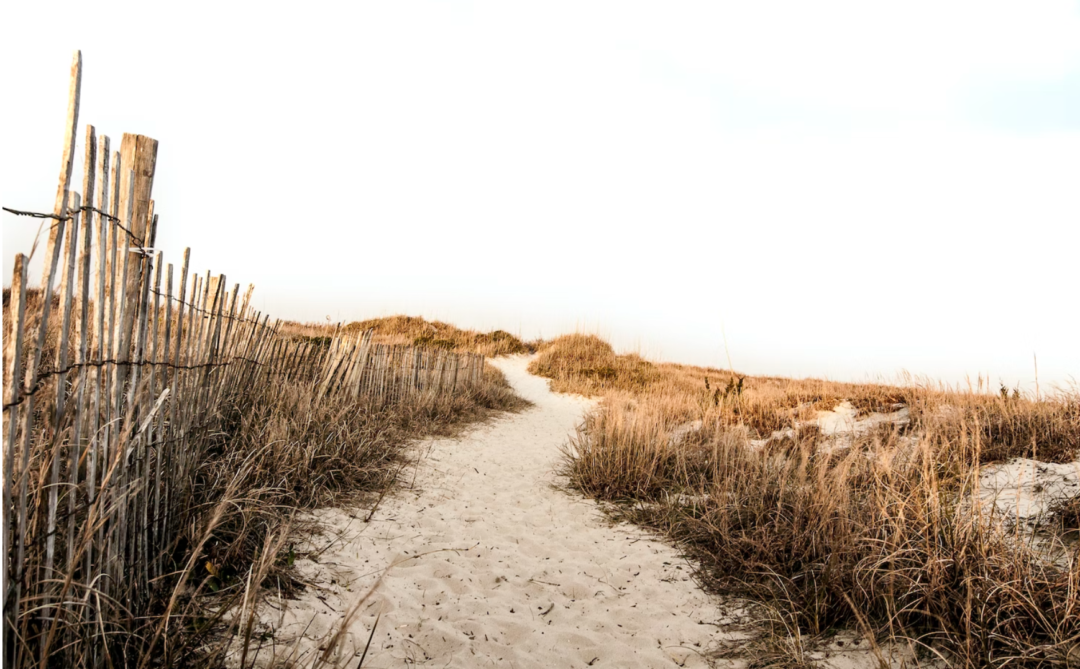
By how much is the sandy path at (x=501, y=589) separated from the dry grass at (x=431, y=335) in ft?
38.4

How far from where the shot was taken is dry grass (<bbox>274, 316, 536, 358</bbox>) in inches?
661

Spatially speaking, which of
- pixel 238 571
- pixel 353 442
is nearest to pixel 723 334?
pixel 353 442

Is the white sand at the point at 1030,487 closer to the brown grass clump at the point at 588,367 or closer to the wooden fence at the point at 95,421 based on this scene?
the wooden fence at the point at 95,421

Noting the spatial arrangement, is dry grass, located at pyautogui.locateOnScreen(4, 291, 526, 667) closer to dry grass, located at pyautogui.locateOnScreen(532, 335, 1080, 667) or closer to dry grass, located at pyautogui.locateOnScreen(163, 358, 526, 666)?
dry grass, located at pyautogui.locateOnScreen(163, 358, 526, 666)

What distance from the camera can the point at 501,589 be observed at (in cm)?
331

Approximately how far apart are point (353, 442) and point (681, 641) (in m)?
3.04

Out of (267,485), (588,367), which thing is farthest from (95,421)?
(588,367)

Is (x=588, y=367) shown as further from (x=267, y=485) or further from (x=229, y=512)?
(x=229, y=512)

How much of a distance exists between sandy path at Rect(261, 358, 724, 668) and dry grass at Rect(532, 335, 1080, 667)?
373 mm

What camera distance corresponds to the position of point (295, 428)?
4.46 m

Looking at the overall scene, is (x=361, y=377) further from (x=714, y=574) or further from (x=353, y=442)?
(x=714, y=574)

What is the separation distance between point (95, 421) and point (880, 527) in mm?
3354

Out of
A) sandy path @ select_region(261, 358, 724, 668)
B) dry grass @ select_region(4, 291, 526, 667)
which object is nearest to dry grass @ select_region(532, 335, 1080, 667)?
sandy path @ select_region(261, 358, 724, 668)

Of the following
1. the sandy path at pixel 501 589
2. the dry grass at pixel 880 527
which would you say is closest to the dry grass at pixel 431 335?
the dry grass at pixel 880 527
